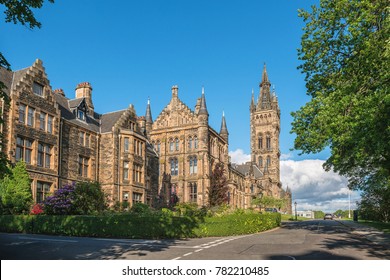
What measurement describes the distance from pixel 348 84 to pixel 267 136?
330ft

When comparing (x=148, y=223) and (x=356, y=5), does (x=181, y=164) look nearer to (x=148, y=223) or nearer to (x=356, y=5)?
(x=148, y=223)

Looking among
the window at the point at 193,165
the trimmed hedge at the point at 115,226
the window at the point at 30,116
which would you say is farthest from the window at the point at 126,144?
the window at the point at 193,165

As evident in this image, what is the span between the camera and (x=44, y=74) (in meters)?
34.4

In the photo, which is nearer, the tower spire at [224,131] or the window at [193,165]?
the window at [193,165]

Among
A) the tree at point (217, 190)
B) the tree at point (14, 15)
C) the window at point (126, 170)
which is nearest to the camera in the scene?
the tree at point (14, 15)

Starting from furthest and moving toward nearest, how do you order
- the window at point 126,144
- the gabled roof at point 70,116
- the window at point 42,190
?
the window at point 126,144 < the gabled roof at point 70,116 < the window at point 42,190

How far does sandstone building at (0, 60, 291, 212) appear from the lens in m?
31.6

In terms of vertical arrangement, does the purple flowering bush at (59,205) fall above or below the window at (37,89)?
below

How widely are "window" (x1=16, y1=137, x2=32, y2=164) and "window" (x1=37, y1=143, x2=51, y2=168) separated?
102 centimetres

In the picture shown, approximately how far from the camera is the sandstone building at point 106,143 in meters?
31.6

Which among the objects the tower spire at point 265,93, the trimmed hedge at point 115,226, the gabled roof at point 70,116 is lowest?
the trimmed hedge at point 115,226

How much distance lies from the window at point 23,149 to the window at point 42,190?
2.37 m

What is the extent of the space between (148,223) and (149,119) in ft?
162

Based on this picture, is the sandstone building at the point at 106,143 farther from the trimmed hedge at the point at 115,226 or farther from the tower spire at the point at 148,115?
the trimmed hedge at the point at 115,226
